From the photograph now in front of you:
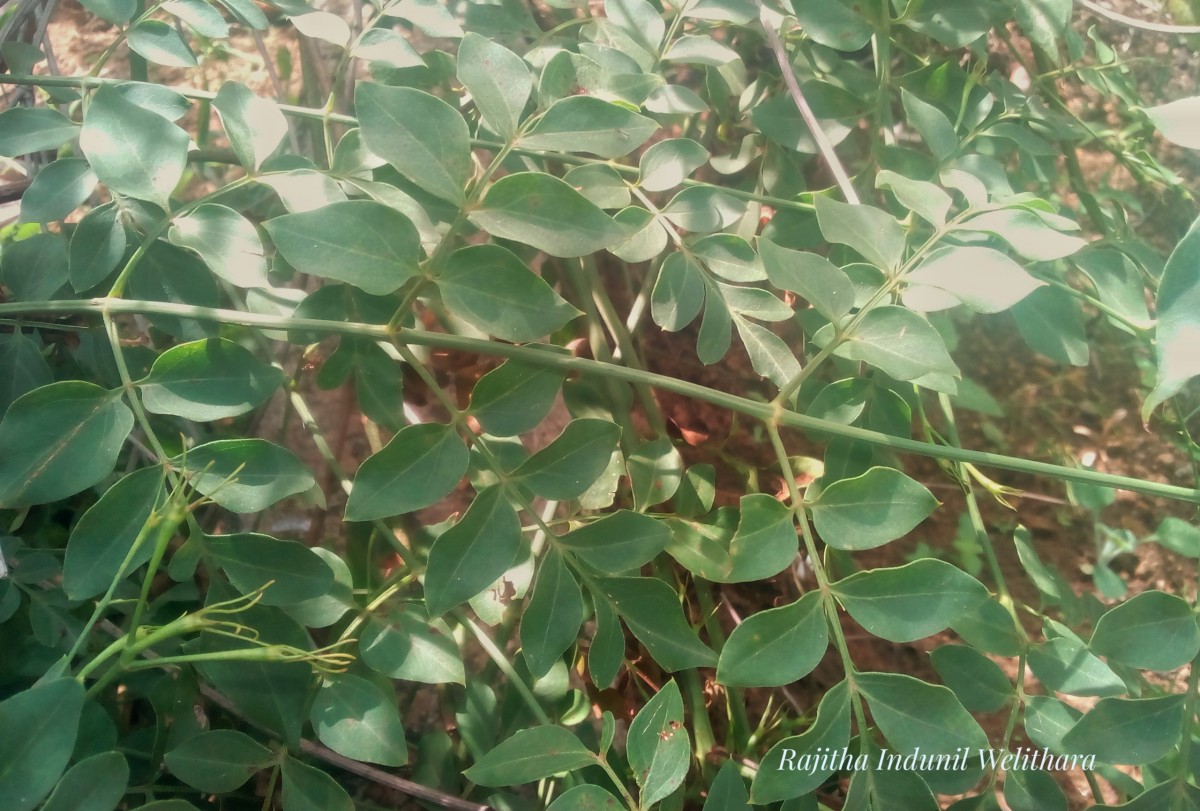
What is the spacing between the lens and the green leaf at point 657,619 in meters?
0.71

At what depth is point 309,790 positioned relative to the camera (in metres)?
0.70

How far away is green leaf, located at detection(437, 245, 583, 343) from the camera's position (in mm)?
612

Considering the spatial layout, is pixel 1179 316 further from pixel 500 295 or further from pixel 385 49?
pixel 385 49

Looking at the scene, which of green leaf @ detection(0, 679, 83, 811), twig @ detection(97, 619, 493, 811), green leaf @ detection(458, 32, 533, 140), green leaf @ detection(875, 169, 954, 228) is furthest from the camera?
twig @ detection(97, 619, 493, 811)

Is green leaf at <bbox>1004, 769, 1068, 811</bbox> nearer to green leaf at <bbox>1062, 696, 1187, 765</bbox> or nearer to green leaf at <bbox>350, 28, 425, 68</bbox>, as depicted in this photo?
green leaf at <bbox>1062, 696, 1187, 765</bbox>

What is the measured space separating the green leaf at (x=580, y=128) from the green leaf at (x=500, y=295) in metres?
0.10

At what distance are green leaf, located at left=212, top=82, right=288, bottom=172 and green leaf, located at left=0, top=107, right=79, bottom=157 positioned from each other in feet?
0.59

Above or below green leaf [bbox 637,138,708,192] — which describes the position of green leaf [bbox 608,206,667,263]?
below

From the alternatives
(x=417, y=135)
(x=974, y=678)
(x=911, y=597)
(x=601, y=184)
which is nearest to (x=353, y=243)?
(x=417, y=135)

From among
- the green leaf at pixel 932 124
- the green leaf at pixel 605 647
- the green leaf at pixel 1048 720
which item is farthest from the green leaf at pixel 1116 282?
the green leaf at pixel 605 647

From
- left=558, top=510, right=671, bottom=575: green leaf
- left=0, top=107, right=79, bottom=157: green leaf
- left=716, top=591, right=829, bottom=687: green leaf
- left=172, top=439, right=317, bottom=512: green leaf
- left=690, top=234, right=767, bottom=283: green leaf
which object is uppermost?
left=0, top=107, right=79, bottom=157: green leaf

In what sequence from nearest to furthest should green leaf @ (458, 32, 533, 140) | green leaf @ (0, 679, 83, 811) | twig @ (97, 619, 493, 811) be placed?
green leaf @ (0, 679, 83, 811) → green leaf @ (458, 32, 533, 140) → twig @ (97, 619, 493, 811)

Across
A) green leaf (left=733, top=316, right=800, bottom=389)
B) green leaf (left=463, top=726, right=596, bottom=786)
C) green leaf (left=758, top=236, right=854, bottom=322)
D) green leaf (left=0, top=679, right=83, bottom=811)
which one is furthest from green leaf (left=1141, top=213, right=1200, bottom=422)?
green leaf (left=0, top=679, right=83, bottom=811)

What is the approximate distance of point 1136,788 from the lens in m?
0.88
